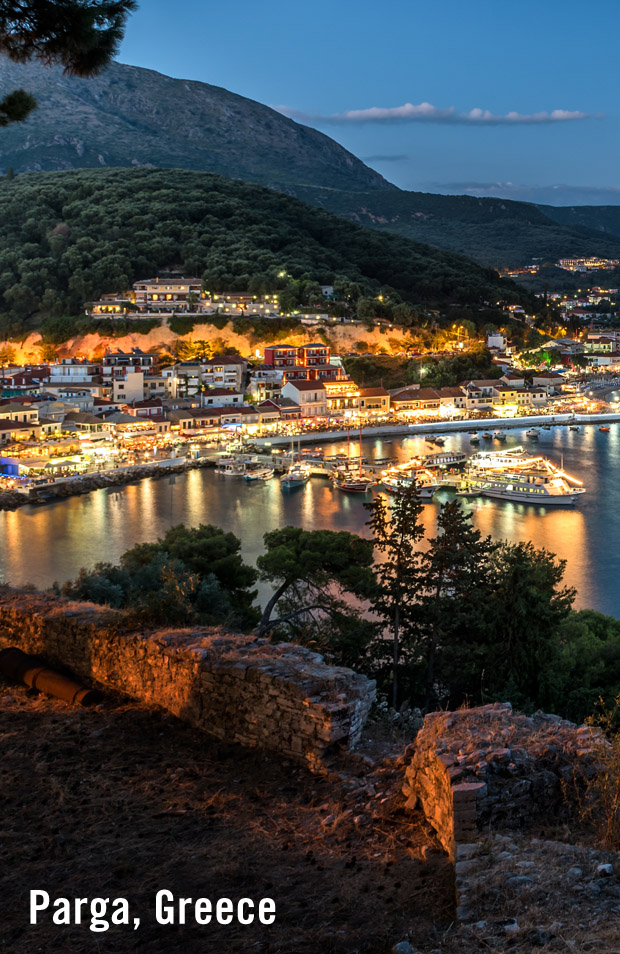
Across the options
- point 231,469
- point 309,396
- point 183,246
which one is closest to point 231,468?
point 231,469

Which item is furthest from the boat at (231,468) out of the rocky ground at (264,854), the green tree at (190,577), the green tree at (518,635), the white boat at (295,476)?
the rocky ground at (264,854)

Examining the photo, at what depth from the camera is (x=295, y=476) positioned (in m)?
21.2

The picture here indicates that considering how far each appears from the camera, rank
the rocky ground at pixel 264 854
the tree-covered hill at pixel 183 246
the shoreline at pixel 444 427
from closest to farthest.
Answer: the rocky ground at pixel 264 854 < the shoreline at pixel 444 427 < the tree-covered hill at pixel 183 246

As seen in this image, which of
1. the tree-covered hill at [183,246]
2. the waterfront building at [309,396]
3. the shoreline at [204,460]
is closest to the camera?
the shoreline at [204,460]

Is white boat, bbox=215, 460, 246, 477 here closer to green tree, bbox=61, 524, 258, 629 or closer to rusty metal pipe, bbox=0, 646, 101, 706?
green tree, bbox=61, 524, 258, 629

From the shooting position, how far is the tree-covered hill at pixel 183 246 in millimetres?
38125

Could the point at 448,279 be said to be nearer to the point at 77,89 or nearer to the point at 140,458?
the point at 140,458

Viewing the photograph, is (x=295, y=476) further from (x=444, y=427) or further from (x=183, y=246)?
(x=183, y=246)

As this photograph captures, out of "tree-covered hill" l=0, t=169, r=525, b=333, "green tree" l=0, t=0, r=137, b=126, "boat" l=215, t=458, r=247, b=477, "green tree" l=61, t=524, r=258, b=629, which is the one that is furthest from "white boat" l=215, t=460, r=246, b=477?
"green tree" l=0, t=0, r=137, b=126

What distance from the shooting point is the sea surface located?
13.3 meters

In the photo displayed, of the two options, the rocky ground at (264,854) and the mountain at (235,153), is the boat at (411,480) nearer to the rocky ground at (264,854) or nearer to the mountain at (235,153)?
the rocky ground at (264,854)

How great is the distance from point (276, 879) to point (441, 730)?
653mm

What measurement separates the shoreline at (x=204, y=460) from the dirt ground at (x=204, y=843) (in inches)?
646

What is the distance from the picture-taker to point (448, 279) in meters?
44.5
